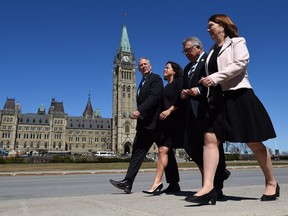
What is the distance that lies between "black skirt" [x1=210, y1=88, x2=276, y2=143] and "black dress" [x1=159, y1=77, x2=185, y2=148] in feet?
4.46

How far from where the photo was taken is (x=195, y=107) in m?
3.59

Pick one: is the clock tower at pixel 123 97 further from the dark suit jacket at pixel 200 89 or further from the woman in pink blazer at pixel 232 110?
the woman in pink blazer at pixel 232 110

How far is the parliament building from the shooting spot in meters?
102

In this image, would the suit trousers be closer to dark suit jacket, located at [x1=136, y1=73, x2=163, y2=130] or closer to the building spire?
dark suit jacket, located at [x1=136, y1=73, x2=163, y2=130]

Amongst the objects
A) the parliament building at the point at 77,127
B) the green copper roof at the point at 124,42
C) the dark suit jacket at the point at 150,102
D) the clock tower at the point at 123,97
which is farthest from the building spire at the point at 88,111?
the dark suit jacket at the point at 150,102

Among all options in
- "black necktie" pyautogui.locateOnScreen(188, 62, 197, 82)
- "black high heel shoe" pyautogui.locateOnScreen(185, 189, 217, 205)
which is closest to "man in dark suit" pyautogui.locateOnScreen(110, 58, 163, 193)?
"black necktie" pyautogui.locateOnScreen(188, 62, 197, 82)

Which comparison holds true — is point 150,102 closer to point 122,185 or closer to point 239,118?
point 122,185

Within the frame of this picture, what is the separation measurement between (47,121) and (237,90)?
111 m

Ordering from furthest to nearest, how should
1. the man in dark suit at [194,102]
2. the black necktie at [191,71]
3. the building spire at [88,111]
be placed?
the building spire at [88,111] < the black necktie at [191,71] < the man in dark suit at [194,102]

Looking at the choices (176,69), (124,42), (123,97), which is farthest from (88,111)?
(176,69)

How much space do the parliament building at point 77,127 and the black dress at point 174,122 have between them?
313 ft

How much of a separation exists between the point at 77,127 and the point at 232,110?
366ft

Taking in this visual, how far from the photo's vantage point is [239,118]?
10.8 feet

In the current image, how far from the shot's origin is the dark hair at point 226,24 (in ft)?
11.8
